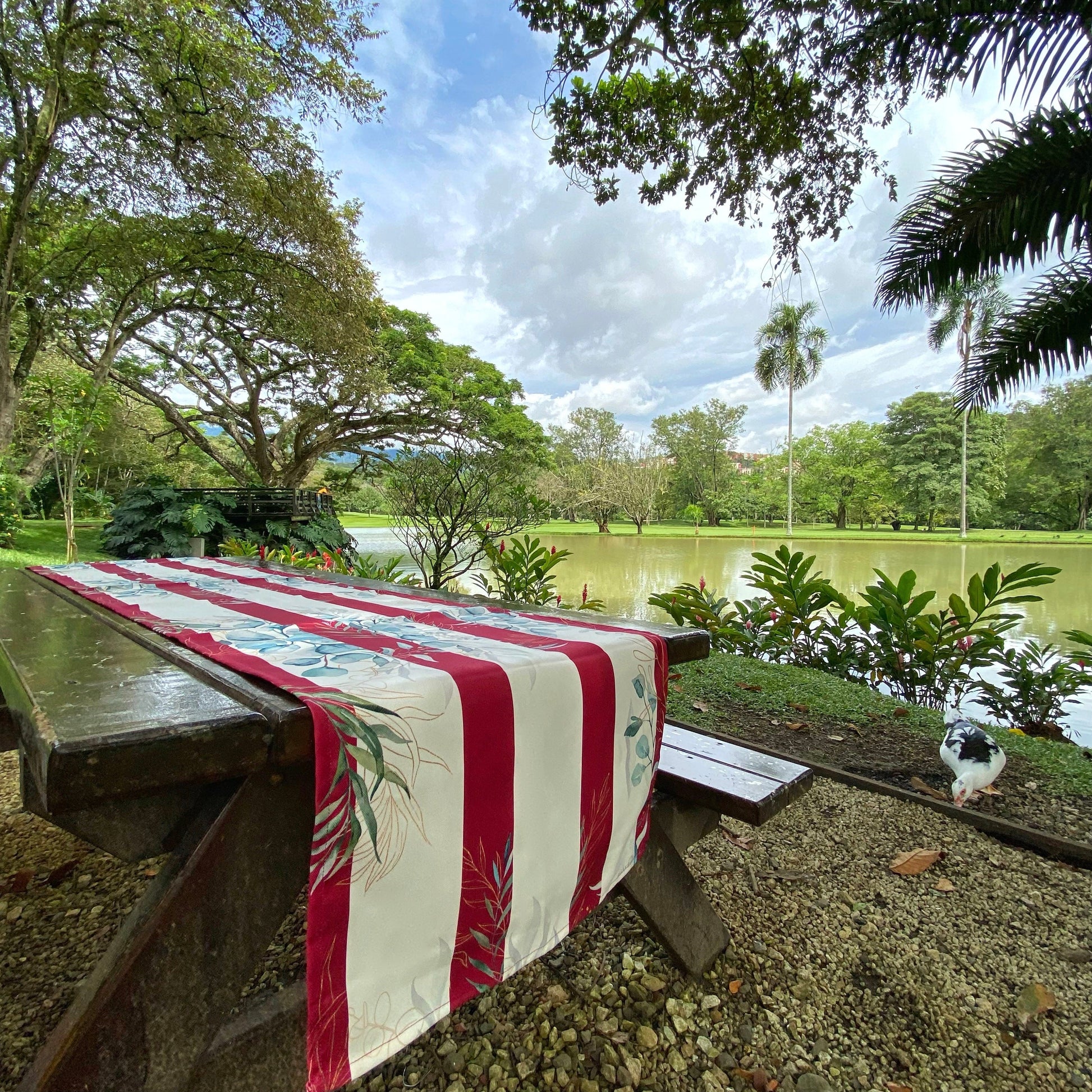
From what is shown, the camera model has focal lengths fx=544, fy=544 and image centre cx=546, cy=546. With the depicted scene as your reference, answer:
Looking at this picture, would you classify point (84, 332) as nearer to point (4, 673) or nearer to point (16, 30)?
point (16, 30)

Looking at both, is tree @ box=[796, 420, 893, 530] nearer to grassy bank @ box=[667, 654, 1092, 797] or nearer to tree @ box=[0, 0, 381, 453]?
tree @ box=[0, 0, 381, 453]

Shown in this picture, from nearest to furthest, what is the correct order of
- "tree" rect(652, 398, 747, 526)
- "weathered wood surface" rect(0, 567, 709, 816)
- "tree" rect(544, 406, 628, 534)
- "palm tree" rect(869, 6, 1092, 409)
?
"weathered wood surface" rect(0, 567, 709, 816), "palm tree" rect(869, 6, 1092, 409), "tree" rect(544, 406, 628, 534), "tree" rect(652, 398, 747, 526)

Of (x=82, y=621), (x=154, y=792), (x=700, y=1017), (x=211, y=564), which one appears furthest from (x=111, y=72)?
(x=700, y=1017)

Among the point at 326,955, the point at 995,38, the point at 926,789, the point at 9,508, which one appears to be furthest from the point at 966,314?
the point at 9,508

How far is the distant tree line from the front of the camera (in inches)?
637

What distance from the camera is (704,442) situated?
2916 cm

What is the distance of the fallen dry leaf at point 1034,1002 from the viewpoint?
0.92m

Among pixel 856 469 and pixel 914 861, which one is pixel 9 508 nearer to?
pixel 914 861

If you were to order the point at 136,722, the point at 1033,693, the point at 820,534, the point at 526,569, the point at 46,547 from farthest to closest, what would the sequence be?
1. the point at 820,534
2. the point at 46,547
3. the point at 526,569
4. the point at 1033,693
5. the point at 136,722

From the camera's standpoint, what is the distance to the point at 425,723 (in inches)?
Answer: 20.8

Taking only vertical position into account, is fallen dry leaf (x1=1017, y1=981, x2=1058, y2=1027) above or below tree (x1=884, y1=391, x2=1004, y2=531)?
below

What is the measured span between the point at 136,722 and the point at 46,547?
954 centimetres

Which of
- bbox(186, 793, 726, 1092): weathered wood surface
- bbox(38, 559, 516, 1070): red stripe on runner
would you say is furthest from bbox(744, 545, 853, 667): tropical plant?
bbox(186, 793, 726, 1092): weathered wood surface

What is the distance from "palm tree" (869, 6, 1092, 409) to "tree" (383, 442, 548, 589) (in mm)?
2926
